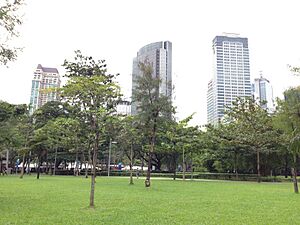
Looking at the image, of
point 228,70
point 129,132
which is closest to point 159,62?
point 129,132

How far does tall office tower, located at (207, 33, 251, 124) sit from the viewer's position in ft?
131

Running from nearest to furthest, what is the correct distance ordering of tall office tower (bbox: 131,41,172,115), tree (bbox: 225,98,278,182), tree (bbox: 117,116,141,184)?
tall office tower (bbox: 131,41,172,115) → tree (bbox: 117,116,141,184) → tree (bbox: 225,98,278,182)

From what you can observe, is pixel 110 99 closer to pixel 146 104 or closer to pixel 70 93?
pixel 70 93

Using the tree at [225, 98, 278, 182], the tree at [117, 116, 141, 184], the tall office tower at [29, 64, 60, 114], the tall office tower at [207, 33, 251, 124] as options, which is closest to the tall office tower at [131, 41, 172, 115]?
the tree at [117, 116, 141, 184]

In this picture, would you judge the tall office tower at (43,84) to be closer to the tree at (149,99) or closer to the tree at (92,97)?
the tree at (92,97)

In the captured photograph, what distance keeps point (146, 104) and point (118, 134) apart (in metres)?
5.22

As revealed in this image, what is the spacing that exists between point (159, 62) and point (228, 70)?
2021 centimetres

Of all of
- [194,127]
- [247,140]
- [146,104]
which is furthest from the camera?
[194,127]

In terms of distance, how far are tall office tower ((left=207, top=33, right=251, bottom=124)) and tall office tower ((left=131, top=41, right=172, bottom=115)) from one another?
1552 cm

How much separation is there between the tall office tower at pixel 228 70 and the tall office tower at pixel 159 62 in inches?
611

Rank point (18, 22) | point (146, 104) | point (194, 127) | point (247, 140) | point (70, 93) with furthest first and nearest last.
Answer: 1. point (194, 127)
2. point (247, 140)
3. point (146, 104)
4. point (70, 93)
5. point (18, 22)

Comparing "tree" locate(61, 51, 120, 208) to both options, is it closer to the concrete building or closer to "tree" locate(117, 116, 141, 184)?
the concrete building

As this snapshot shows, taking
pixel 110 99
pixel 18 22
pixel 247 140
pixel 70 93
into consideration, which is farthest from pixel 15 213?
pixel 247 140

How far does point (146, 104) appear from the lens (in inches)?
715
